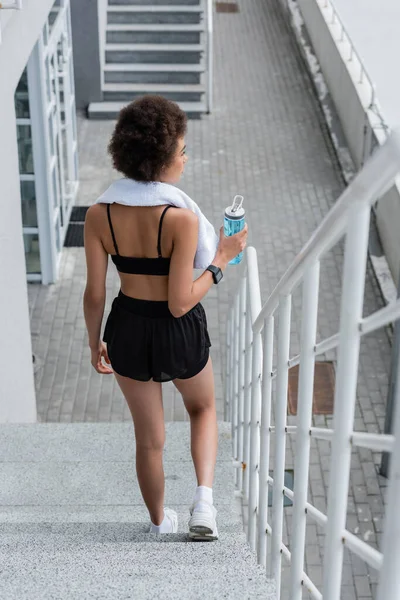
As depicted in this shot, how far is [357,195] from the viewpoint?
1.49 metres

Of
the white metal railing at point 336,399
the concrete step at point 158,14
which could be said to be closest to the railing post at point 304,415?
the white metal railing at point 336,399

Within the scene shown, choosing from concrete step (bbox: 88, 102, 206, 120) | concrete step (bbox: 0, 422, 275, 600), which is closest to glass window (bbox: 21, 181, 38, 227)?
concrete step (bbox: 0, 422, 275, 600)

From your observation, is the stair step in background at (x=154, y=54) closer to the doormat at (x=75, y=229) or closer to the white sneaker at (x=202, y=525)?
the doormat at (x=75, y=229)

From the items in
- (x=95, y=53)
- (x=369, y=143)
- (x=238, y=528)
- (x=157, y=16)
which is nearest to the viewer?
(x=238, y=528)

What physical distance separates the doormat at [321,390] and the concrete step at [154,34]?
24.2ft

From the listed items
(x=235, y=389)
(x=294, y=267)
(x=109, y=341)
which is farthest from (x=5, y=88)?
(x=294, y=267)

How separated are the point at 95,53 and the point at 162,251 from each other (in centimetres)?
1056

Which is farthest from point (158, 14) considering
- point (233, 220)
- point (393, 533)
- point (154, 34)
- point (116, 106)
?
point (393, 533)

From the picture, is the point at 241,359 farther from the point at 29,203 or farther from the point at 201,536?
the point at 29,203

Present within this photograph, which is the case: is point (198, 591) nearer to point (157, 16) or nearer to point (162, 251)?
point (162, 251)

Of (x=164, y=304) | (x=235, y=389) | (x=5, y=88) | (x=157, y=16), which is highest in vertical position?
(x=157, y=16)

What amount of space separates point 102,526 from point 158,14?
1143 centimetres

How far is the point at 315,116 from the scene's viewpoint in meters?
12.9

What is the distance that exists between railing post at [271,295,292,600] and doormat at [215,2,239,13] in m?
15.7
